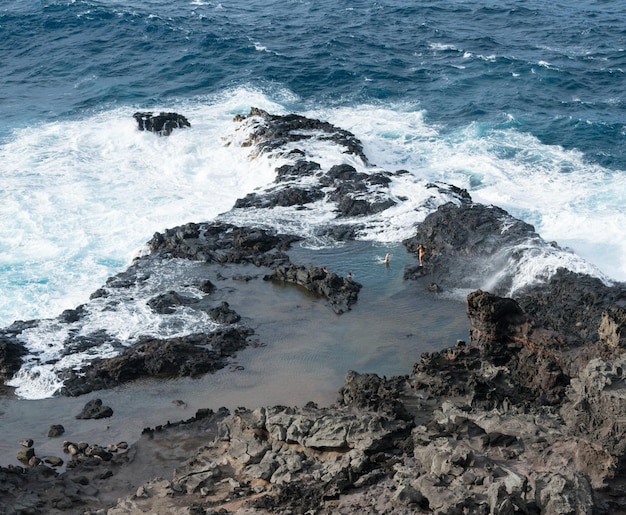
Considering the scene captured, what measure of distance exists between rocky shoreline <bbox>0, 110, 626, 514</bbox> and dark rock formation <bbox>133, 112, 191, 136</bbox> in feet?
60.3

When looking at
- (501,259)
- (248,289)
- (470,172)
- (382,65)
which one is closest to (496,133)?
(470,172)

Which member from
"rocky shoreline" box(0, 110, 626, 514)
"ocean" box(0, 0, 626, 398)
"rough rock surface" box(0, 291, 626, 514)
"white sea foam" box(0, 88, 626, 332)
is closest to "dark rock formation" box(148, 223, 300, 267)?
"rocky shoreline" box(0, 110, 626, 514)

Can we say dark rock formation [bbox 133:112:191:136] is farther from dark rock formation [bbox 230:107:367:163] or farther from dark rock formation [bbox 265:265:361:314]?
dark rock formation [bbox 265:265:361:314]

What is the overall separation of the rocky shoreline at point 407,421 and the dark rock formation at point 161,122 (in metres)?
18.4

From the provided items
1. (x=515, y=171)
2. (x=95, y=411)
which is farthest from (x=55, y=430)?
(x=515, y=171)

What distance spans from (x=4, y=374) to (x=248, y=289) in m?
9.55

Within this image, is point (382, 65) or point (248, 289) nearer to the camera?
point (248, 289)

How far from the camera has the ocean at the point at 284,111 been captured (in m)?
39.7

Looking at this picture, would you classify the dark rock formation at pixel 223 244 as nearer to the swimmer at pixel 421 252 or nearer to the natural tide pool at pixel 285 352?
the natural tide pool at pixel 285 352

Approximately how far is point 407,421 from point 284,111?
36.4 m

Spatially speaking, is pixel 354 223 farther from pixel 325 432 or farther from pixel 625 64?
pixel 625 64

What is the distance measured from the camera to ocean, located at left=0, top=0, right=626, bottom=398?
39656 millimetres

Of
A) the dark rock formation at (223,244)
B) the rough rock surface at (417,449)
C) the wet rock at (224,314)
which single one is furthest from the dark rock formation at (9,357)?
the dark rock formation at (223,244)

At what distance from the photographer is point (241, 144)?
5041 centimetres
